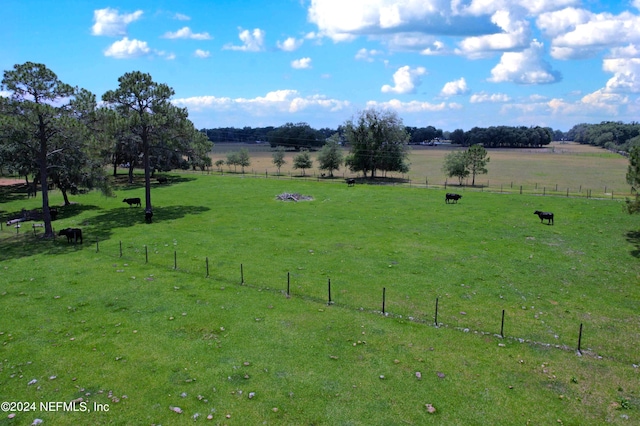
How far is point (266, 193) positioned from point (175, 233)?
75.5ft

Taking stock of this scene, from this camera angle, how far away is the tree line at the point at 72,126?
29.4 m

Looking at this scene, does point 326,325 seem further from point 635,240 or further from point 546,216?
point 546,216

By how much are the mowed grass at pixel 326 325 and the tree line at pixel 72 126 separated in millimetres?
7246

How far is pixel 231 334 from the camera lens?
51.2 feet

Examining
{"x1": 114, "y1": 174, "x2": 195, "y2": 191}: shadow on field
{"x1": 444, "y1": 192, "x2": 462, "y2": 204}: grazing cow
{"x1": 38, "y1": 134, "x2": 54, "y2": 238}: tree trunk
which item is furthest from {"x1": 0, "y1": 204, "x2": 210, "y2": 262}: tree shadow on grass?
{"x1": 444, "y1": 192, "x2": 462, "y2": 204}: grazing cow

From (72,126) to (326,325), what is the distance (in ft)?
82.9

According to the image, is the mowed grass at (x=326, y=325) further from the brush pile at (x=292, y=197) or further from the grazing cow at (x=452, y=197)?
the brush pile at (x=292, y=197)

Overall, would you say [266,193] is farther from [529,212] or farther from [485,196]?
[529,212]

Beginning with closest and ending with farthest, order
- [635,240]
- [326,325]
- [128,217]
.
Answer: [326,325]
[635,240]
[128,217]

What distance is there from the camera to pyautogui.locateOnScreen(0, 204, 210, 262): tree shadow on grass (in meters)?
27.9

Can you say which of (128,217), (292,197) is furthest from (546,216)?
(128,217)

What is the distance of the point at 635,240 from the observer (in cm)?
2997

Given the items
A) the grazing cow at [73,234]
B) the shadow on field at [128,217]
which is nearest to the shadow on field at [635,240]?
the shadow on field at [128,217]

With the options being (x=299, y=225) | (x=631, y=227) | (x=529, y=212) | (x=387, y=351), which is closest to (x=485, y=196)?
(x=529, y=212)
